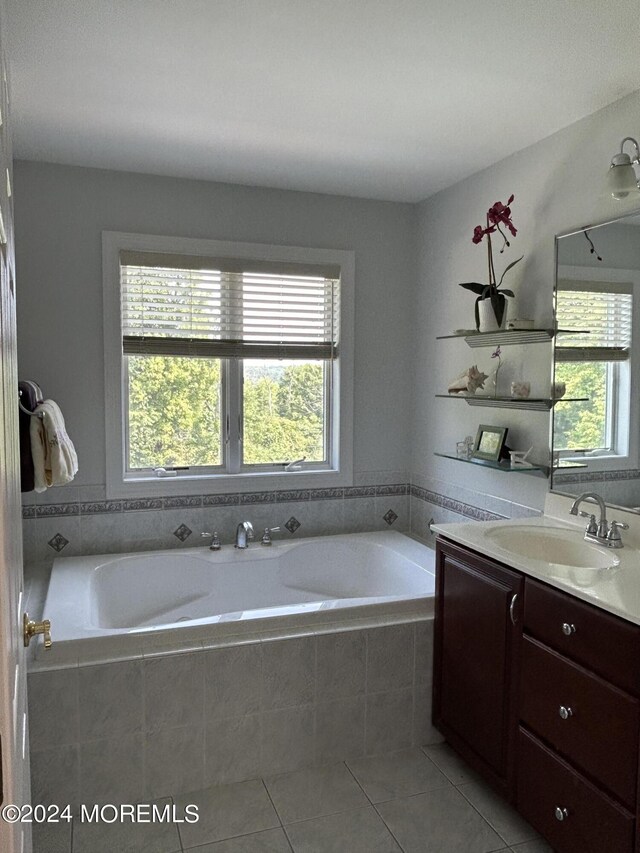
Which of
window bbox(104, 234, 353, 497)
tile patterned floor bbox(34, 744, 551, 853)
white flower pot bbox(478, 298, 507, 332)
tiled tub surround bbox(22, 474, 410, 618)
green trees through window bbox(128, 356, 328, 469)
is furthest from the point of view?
green trees through window bbox(128, 356, 328, 469)

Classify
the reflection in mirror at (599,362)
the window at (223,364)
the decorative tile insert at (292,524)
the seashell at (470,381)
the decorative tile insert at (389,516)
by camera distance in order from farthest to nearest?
the decorative tile insert at (389,516)
the decorative tile insert at (292,524)
the window at (223,364)
the seashell at (470,381)
the reflection in mirror at (599,362)

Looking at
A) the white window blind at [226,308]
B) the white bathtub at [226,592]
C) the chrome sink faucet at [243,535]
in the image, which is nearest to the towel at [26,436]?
the white bathtub at [226,592]

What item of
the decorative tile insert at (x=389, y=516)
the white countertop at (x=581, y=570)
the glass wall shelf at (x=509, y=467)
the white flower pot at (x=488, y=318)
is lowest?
the decorative tile insert at (x=389, y=516)

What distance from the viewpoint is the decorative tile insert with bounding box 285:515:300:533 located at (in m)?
3.58

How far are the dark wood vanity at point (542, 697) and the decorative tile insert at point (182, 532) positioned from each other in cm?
142

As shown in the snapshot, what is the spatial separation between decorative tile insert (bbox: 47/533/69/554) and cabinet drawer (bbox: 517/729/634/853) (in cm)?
225

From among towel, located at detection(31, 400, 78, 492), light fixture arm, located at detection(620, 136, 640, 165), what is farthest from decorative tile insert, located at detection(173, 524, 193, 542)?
light fixture arm, located at detection(620, 136, 640, 165)

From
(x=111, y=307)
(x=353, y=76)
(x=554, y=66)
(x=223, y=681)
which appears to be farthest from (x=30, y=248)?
(x=554, y=66)

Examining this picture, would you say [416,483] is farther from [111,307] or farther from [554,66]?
[554,66]

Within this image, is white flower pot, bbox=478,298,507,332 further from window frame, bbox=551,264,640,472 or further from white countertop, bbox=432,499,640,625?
white countertop, bbox=432,499,640,625

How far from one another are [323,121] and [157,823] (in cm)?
266

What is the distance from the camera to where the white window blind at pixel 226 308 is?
328cm

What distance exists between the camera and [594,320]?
8.09 feet

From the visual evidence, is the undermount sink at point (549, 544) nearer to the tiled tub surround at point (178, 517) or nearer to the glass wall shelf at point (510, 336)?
the glass wall shelf at point (510, 336)
